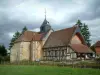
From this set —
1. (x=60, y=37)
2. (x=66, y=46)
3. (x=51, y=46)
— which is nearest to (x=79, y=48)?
(x=66, y=46)

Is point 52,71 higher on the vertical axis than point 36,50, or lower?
lower

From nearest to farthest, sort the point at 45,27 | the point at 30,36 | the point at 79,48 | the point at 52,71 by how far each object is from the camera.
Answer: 1. the point at 52,71
2. the point at 79,48
3. the point at 30,36
4. the point at 45,27

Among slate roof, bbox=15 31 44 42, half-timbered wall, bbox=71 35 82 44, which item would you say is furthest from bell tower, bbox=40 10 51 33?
half-timbered wall, bbox=71 35 82 44

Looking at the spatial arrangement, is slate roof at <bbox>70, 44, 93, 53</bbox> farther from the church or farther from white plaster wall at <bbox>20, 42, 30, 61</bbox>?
white plaster wall at <bbox>20, 42, 30, 61</bbox>

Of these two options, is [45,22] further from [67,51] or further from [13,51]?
[67,51]

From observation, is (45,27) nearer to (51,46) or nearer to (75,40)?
(51,46)

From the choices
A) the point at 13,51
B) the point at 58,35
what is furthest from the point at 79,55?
the point at 13,51

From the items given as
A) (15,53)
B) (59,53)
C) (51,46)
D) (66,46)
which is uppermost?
(51,46)

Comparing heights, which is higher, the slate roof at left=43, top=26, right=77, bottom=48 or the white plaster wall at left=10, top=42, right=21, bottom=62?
the slate roof at left=43, top=26, right=77, bottom=48

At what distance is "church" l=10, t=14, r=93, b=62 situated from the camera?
53.4m

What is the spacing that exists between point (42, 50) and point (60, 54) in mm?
9288

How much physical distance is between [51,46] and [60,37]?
367cm

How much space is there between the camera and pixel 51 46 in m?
59.6

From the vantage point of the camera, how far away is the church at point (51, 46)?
53.4 m
